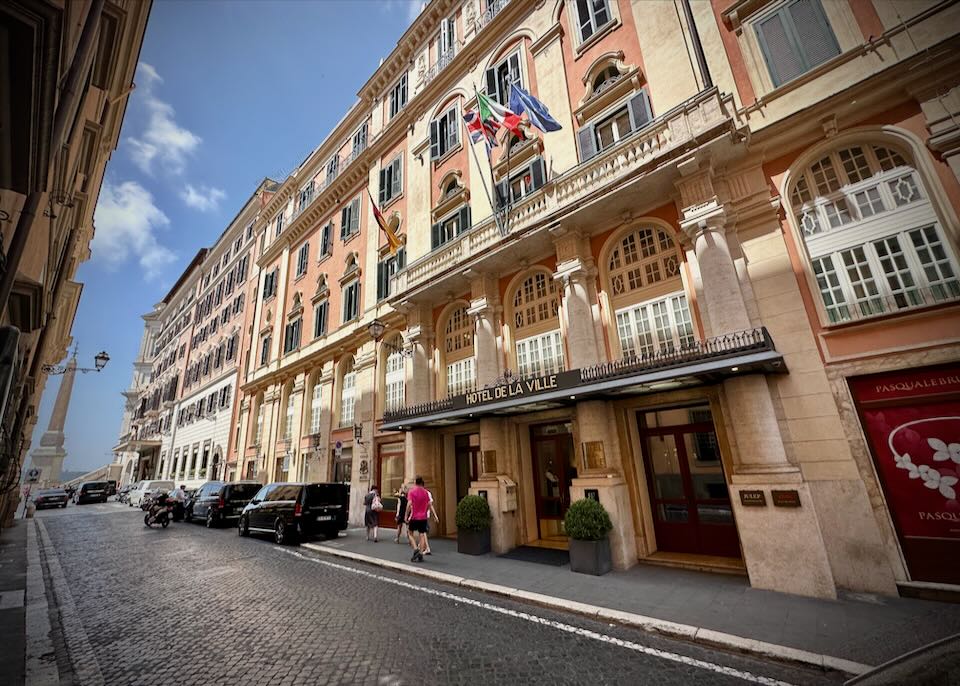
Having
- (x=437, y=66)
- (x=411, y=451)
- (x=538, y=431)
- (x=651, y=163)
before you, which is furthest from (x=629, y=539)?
(x=437, y=66)

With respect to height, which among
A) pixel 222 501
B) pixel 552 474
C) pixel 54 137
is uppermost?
pixel 54 137

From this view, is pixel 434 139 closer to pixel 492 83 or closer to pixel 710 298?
pixel 492 83

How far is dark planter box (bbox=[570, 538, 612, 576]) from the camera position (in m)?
7.88

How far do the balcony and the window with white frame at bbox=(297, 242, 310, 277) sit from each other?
15.1m

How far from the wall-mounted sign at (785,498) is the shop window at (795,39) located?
912 centimetres

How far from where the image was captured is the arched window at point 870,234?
701cm

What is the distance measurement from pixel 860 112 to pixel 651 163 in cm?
392

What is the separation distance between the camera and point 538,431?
11797mm

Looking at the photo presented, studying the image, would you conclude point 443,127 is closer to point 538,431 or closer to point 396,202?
point 396,202

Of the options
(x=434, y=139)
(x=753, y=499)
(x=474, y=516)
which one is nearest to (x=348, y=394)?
(x=474, y=516)

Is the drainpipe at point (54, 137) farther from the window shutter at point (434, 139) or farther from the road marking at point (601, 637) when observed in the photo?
the window shutter at point (434, 139)

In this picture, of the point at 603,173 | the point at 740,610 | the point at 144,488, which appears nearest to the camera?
the point at 740,610

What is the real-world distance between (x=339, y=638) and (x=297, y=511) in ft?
27.9

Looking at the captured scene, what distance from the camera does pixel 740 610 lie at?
5699 millimetres
